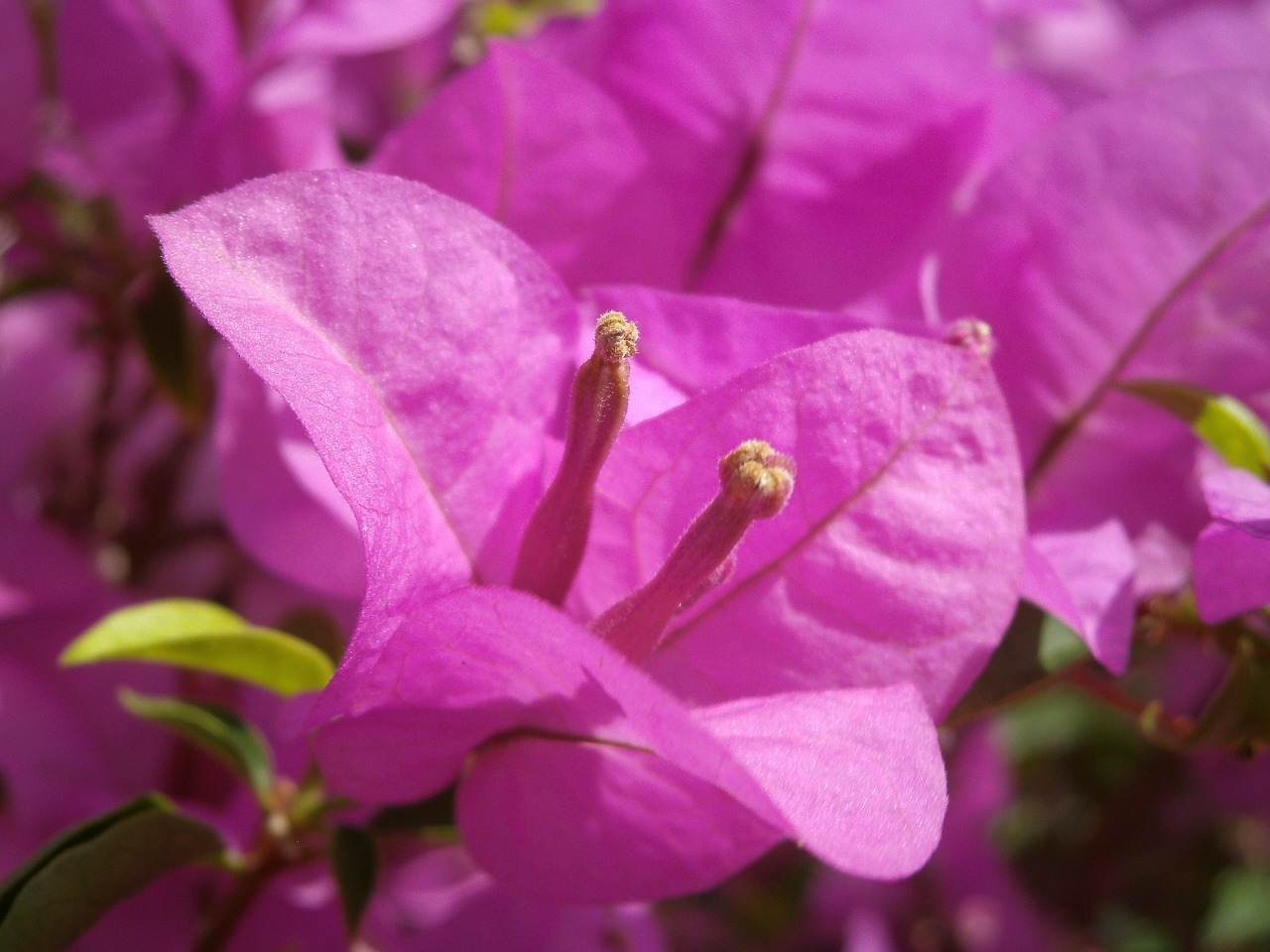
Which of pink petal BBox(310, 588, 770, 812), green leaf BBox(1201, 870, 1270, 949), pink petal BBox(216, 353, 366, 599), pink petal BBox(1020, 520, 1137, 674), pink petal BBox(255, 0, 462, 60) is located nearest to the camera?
pink petal BBox(310, 588, 770, 812)

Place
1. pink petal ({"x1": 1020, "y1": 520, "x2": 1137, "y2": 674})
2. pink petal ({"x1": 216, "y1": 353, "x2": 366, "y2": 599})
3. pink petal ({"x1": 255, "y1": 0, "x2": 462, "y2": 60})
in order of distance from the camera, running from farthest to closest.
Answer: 1. pink petal ({"x1": 255, "y1": 0, "x2": 462, "y2": 60})
2. pink petal ({"x1": 216, "y1": 353, "x2": 366, "y2": 599})
3. pink petal ({"x1": 1020, "y1": 520, "x2": 1137, "y2": 674})

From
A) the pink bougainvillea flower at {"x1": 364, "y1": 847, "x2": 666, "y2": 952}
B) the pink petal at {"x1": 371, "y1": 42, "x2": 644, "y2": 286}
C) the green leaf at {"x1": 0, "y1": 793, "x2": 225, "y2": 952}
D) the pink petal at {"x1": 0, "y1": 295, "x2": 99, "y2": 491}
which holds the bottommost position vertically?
the pink bougainvillea flower at {"x1": 364, "y1": 847, "x2": 666, "y2": 952}

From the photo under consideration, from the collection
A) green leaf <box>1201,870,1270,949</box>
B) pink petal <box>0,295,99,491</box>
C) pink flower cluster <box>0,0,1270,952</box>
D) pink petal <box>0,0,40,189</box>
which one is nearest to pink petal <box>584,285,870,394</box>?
pink flower cluster <box>0,0,1270,952</box>

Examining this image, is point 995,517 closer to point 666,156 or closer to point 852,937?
point 666,156

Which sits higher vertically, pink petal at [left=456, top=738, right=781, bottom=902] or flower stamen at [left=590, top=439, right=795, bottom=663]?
flower stamen at [left=590, top=439, right=795, bottom=663]

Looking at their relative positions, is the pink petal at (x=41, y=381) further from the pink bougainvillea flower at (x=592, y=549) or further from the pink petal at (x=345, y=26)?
the pink bougainvillea flower at (x=592, y=549)

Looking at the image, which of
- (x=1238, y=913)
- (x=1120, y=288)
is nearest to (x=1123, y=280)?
(x=1120, y=288)

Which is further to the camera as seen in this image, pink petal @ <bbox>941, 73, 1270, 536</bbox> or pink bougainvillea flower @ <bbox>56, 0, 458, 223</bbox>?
pink bougainvillea flower @ <bbox>56, 0, 458, 223</bbox>

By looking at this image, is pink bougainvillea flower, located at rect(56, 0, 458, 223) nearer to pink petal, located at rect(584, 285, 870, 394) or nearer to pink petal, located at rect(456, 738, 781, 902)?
pink petal, located at rect(584, 285, 870, 394)
